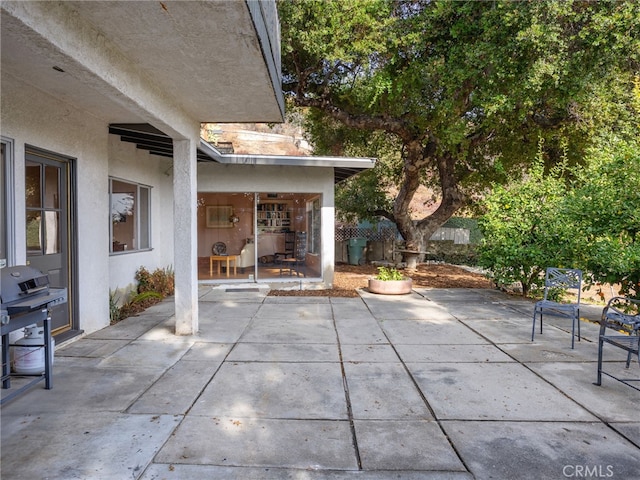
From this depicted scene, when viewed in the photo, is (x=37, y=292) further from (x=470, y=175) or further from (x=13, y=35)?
(x=470, y=175)

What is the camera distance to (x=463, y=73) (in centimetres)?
870

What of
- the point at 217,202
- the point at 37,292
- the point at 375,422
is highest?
the point at 217,202

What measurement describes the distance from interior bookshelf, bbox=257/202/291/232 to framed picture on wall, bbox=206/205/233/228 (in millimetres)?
893

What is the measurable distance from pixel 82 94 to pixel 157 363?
10.4 ft

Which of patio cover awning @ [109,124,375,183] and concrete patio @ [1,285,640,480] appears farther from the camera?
patio cover awning @ [109,124,375,183]

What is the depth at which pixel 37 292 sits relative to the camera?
146 inches

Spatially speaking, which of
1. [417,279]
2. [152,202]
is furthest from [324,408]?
[417,279]

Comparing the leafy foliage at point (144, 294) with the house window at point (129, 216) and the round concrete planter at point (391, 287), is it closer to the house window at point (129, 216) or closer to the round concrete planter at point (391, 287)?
the house window at point (129, 216)

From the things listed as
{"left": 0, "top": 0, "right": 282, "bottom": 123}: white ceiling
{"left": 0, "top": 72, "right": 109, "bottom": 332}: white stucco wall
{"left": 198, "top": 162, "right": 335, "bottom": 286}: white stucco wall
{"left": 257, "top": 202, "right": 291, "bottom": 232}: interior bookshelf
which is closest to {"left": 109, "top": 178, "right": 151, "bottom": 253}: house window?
{"left": 0, "top": 72, "right": 109, "bottom": 332}: white stucco wall

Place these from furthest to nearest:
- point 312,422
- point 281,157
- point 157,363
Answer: point 281,157 → point 157,363 → point 312,422

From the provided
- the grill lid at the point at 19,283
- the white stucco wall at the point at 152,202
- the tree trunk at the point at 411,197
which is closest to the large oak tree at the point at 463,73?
the tree trunk at the point at 411,197

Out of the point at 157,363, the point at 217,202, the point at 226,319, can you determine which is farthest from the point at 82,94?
the point at 217,202

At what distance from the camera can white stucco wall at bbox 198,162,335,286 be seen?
9.83m

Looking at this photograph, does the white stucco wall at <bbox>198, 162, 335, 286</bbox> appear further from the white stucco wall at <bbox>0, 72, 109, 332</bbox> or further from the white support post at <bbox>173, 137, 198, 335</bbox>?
the white support post at <bbox>173, 137, 198, 335</bbox>
